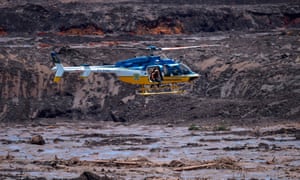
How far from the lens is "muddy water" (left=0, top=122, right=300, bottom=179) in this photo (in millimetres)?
24750

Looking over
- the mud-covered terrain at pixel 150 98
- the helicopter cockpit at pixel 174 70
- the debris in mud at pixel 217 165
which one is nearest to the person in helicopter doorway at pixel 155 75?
the helicopter cockpit at pixel 174 70

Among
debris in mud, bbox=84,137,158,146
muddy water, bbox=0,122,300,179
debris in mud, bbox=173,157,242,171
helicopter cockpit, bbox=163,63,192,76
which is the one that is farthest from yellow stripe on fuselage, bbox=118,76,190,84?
debris in mud, bbox=173,157,242,171

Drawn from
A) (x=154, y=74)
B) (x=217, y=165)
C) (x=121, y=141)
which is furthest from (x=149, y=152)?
(x=154, y=74)

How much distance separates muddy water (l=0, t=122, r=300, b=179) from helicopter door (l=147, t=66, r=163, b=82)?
81.8 inches

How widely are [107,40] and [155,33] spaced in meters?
6.28

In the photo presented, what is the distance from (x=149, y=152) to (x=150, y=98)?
1498 cm

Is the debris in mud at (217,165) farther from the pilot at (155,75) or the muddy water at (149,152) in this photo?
the pilot at (155,75)

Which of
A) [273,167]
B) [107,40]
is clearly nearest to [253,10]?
[107,40]

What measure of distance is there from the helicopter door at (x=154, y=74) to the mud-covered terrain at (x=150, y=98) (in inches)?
81.6

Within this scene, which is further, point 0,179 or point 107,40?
point 107,40

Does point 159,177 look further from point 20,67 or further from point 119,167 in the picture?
point 20,67

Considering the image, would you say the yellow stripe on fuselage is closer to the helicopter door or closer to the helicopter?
the helicopter

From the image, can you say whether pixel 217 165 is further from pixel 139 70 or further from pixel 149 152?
pixel 139 70

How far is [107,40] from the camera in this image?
2507 inches
